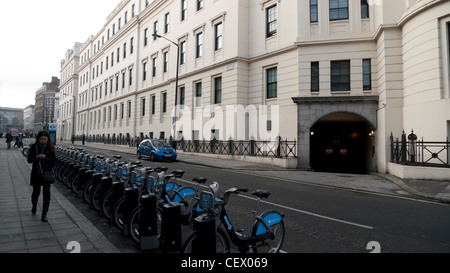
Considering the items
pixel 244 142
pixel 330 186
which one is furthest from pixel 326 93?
pixel 330 186

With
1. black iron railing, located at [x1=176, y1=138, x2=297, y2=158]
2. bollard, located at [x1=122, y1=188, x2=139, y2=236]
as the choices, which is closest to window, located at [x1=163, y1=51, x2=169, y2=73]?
black iron railing, located at [x1=176, y1=138, x2=297, y2=158]

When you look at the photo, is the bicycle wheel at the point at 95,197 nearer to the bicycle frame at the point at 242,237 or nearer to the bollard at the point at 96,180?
the bollard at the point at 96,180

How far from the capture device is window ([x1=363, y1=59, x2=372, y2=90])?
16.7 metres

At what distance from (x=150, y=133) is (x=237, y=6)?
18.8 metres

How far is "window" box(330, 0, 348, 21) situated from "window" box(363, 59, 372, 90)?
3.31m

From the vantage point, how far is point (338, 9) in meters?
17.3

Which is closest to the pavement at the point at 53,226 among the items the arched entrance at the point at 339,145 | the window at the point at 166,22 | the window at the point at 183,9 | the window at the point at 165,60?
the arched entrance at the point at 339,145

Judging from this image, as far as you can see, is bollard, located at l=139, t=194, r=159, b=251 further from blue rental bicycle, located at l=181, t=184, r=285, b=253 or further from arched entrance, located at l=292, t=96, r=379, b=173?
arched entrance, located at l=292, t=96, r=379, b=173

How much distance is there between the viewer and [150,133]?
33.5 m

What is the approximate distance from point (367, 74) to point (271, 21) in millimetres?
8363

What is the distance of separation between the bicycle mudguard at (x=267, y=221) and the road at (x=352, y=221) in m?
0.56

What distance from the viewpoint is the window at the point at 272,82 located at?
20188 mm
